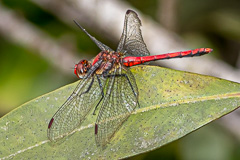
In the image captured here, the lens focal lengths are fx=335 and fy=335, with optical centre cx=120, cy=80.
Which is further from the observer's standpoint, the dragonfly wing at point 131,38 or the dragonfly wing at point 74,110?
the dragonfly wing at point 131,38

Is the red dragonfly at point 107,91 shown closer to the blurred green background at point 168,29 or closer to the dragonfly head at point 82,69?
the dragonfly head at point 82,69

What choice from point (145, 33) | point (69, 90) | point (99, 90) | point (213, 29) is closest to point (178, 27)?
point (213, 29)

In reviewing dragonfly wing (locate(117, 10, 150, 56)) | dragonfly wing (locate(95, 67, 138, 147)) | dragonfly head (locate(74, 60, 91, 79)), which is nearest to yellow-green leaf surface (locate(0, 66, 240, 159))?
dragonfly wing (locate(95, 67, 138, 147))

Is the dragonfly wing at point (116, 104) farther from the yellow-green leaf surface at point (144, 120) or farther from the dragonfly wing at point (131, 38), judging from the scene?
the dragonfly wing at point (131, 38)

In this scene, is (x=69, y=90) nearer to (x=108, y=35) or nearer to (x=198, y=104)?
(x=198, y=104)

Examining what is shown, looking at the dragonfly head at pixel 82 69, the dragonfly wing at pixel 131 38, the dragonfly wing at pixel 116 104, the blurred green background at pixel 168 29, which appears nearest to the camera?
the dragonfly wing at pixel 116 104

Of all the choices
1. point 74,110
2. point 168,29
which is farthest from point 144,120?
point 168,29

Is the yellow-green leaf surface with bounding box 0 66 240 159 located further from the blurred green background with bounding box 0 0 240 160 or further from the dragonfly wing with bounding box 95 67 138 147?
the blurred green background with bounding box 0 0 240 160

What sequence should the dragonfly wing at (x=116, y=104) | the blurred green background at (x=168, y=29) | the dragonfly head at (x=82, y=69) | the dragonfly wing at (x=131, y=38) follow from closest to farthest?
1. the dragonfly wing at (x=116, y=104)
2. the dragonfly head at (x=82, y=69)
3. the dragonfly wing at (x=131, y=38)
4. the blurred green background at (x=168, y=29)

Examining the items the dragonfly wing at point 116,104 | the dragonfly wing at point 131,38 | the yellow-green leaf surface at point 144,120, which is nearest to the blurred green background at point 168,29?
the dragonfly wing at point 131,38

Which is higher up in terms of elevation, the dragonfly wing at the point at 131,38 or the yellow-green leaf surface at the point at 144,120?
the dragonfly wing at the point at 131,38
